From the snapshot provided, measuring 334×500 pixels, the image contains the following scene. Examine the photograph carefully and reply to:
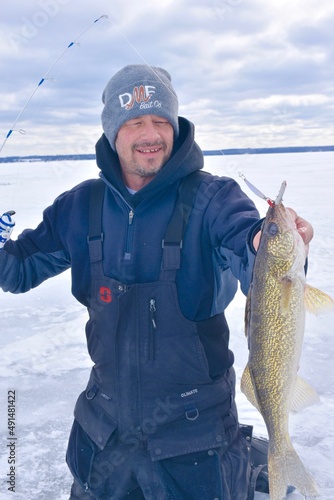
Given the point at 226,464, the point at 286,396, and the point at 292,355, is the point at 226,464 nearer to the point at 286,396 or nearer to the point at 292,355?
the point at 286,396

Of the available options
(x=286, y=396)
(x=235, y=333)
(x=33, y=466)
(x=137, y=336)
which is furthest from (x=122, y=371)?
(x=235, y=333)

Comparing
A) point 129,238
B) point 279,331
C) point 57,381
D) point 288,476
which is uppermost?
point 129,238

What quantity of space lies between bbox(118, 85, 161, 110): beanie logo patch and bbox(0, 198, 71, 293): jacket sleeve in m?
0.75

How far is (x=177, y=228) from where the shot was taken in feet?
8.75

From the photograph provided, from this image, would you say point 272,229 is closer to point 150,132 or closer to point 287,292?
point 287,292

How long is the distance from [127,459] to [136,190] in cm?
150

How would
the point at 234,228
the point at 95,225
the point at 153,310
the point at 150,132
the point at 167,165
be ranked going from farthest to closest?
the point at 150,132
the point at 95,225
the point at 167,165
the point at 153,310
the point at 234,228

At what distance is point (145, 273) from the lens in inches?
108

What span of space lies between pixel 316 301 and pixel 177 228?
85cm

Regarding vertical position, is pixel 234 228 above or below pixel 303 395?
above

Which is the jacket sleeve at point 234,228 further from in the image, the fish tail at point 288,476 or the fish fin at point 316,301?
the fish tail at point 288,476

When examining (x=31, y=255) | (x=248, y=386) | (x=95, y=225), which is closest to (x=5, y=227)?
(x=31, y=255)

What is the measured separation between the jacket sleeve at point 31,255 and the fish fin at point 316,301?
1.69 metres

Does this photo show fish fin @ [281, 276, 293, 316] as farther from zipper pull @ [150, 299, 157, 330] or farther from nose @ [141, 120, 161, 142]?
nose @ [141, 120, 161, 142]
